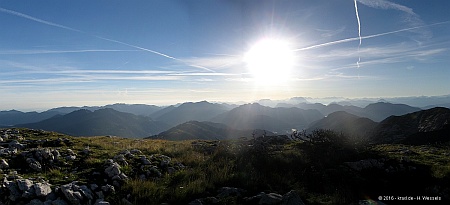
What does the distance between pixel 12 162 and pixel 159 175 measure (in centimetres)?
668

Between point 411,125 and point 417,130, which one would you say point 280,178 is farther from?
point 411,125

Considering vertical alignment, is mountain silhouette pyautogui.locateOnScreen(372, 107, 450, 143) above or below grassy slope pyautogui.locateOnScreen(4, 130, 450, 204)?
below

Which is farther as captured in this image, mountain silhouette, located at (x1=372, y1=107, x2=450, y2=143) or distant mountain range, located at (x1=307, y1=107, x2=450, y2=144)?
mountain silhouette, located at (x1=372, y1=107, x2=450, y2=143)

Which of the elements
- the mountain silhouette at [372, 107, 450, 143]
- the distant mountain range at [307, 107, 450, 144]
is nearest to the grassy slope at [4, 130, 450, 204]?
the distant mountain range at [307, 107, 450, 144]

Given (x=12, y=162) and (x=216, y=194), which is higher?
(x=12, y=162)

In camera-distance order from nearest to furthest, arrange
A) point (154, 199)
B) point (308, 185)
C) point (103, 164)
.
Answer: point (154, 199)
point (308, 185)
point (103, 164)

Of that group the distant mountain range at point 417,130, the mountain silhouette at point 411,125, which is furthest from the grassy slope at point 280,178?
the mountain silhouette at point 411,125

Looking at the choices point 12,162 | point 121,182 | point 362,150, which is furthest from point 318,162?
point 12,162

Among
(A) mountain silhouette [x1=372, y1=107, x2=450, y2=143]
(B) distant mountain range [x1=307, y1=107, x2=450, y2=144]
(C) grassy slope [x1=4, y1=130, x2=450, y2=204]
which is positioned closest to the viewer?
(C) grassy slope [x1=4, y1=130, x2=450, y2=204]

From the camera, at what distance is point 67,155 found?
43.8 feet

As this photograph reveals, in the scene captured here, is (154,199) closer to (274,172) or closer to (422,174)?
(274,172)

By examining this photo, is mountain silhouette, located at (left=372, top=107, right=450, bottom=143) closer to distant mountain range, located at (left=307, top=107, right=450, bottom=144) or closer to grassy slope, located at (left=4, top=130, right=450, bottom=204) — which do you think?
distant mountain range, located at (left=307, top=107, right=450, bottom=144)

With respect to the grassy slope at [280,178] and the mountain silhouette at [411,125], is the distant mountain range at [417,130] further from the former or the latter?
the grassy slope at [280,178]

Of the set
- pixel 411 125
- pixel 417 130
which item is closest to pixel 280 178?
pixel 417 130
